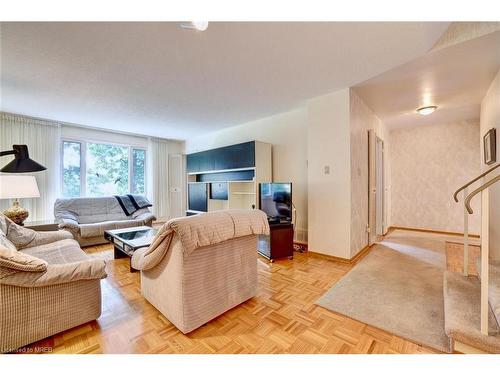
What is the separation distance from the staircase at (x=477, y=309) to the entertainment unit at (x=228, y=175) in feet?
8.93

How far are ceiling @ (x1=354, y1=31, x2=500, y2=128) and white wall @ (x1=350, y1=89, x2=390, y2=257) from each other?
203mm

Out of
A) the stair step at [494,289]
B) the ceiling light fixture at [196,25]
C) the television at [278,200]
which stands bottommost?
the stair step at [494,289]

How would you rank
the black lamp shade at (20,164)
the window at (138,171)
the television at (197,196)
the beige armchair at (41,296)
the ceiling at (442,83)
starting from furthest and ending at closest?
1. the window at (138,171)
2. the television at (197,196)
3. the black lamp shade at (20,164)
4. the ceiling at (442,83)
5. the beige armchair at (41,296)

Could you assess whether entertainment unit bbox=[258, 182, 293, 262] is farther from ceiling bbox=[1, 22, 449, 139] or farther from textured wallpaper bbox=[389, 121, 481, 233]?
textured wallpaper bbox=[389, 121, 481, 233]

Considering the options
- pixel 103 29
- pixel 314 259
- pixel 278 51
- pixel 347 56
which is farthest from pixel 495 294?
pixel 103 29

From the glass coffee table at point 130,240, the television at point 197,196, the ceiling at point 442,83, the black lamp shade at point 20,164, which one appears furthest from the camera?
the television at point 197,196

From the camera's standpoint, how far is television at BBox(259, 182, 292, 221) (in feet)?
10.4

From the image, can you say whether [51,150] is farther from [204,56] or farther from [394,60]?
[394,60]

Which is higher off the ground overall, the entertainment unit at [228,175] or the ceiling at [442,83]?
the ceiling at [442,83]

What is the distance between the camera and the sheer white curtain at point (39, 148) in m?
3.84

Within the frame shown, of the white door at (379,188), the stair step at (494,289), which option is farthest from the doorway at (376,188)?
the stair step at (494,289)

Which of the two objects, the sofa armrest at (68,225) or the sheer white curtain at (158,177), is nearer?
the sofa armrest at (68,225)

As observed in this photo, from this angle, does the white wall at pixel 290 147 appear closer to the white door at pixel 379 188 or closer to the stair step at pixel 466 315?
the white door at pixel 379 188

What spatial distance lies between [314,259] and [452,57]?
2.81 metres
